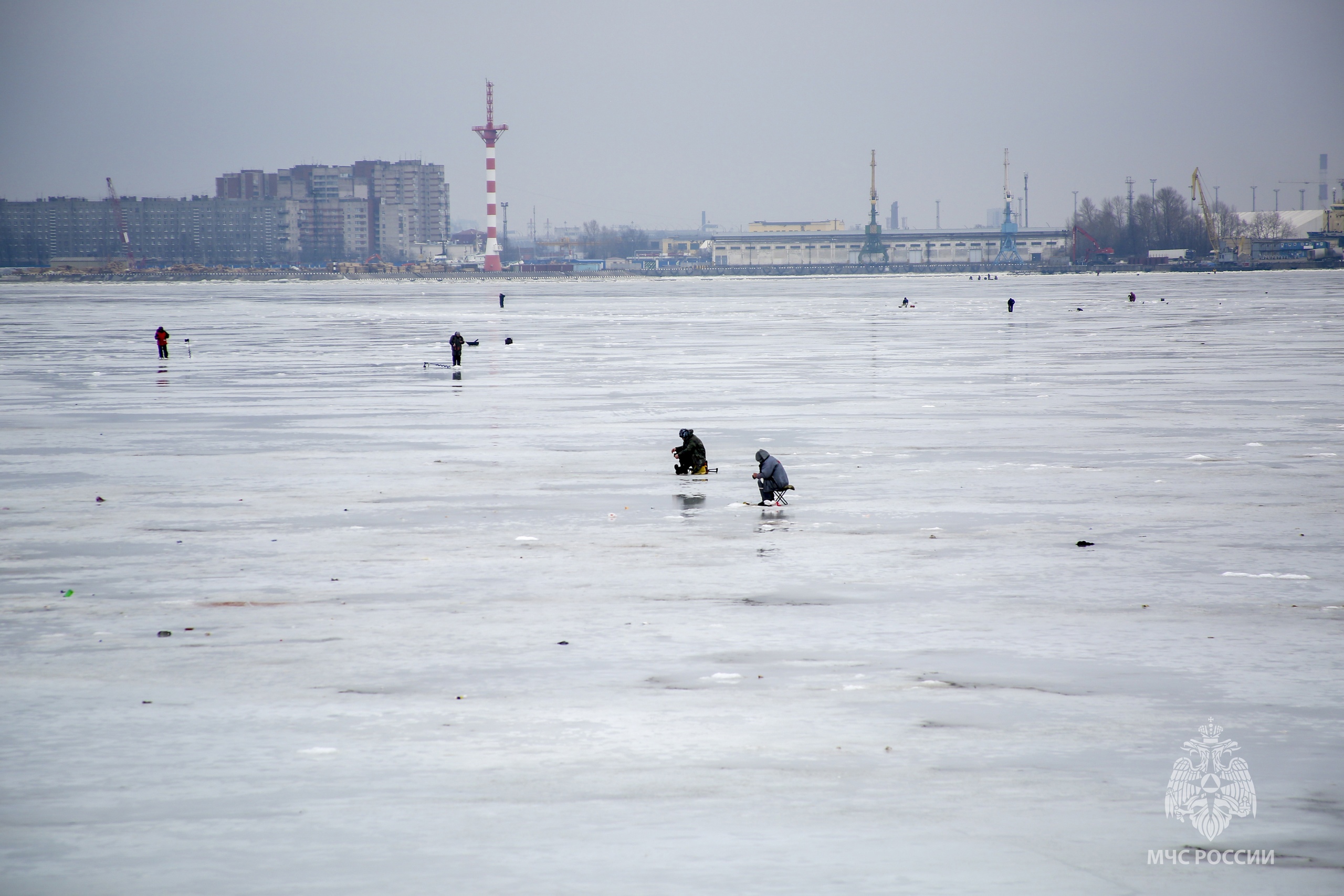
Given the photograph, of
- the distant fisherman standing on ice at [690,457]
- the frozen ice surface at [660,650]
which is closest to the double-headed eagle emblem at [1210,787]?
the frozen ice surface at [660,650]

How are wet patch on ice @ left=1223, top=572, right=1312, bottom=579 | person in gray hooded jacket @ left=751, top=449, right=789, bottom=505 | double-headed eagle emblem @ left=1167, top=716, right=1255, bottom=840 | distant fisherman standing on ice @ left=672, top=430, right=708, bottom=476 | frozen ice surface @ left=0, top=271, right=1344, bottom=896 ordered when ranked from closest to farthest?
frozen ice surface @ left=0, top=271, right=1344, bottom=896
double-headed eagle emblem @ left=1167, top=716, right=1255, bottom=840
wet patch on ice @ left=1223, top=572, right=1312, bottom=579
person in gray hooded jacket @ left=751, top=449, right=789, bottom=505
distant fisherman standing on ice @ left=672, top=430, right=708, bottom=476

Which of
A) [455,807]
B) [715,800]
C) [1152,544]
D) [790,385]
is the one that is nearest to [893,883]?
[715,800]

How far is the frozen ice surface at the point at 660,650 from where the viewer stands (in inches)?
281

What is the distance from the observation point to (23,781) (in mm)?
8125

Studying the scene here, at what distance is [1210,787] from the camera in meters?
7.89

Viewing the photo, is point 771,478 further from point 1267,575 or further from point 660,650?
point 660,650

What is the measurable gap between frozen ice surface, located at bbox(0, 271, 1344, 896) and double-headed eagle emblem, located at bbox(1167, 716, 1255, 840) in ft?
0.30

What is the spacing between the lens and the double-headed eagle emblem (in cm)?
750

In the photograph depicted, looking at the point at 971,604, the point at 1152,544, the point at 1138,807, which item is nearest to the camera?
the point at 1138,807

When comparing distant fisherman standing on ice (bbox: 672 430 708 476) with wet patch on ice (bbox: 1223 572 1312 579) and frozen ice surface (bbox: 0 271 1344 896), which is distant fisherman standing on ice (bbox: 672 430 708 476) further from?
wet patch on ice (bbox: 1223 572 1312 579)

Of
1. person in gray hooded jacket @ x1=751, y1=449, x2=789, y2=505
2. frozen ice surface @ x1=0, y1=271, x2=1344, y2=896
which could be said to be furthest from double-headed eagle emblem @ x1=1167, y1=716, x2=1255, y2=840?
person in gray hooded jacket @ x1=751, y1=449, x2=789, y2=505

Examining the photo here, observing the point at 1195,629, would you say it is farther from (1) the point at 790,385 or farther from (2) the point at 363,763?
(1) the point at 790,385

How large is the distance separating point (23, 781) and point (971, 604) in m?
7.80

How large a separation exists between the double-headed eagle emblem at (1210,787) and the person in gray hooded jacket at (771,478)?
9259mm
